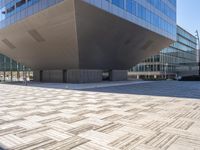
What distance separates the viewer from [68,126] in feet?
20.5

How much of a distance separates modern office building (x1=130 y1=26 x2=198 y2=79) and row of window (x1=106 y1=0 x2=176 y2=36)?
69.6 feet

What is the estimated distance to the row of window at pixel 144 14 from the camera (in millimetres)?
26703

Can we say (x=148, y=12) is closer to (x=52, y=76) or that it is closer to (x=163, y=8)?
(x=163, y=8)

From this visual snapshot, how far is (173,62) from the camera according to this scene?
2753 inches

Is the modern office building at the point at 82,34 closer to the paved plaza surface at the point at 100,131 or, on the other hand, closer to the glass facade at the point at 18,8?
the glass facade at the point at 18,8

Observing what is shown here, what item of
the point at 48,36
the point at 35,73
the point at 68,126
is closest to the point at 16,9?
the point at 48,36

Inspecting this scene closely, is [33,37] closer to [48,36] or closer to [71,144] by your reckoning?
[48,36]

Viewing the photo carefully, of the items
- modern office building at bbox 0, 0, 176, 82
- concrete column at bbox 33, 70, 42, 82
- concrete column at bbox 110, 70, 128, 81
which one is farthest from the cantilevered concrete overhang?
concrete column at bbox 110, 70, 128, 81

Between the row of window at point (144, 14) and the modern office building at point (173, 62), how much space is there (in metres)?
21.2

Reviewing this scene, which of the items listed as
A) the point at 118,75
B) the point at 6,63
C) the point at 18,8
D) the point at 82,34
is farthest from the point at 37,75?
the point at 82,34

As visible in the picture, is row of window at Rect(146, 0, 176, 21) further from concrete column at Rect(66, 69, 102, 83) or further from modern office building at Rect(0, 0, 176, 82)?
concrete column at Rect(66, 69, 102, 83)

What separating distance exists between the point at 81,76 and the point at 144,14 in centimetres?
1568

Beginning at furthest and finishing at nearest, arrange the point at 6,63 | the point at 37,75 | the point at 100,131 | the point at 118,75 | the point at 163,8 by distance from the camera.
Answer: the point at 6,63
the point at 118,75
the point at 37,75
the point at 163,8
the point at 100,131

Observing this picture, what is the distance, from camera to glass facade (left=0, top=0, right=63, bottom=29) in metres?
23.8
